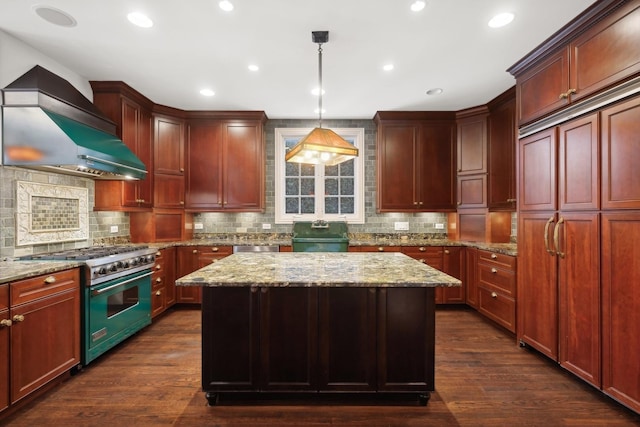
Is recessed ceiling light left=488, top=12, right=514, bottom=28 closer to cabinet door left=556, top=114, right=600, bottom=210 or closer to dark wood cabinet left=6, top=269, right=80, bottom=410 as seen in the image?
cabinet door left=556, top=114, right=600, bottom=210

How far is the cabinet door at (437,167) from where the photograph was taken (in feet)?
13.8

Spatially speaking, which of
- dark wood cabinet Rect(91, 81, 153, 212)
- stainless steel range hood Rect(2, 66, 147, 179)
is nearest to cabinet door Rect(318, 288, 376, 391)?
stainless steel range hood Rect(2, 66, 147, 179)

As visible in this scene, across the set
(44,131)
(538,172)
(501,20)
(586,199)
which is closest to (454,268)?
(538,172)

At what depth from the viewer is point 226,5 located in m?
2.05

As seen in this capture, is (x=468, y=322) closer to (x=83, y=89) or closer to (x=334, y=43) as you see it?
(x=334, y=43)

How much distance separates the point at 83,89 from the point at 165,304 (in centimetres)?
257

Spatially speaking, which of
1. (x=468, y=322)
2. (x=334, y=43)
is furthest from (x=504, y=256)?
(x=334, y=43)

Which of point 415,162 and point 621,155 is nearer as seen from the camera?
point 621,155

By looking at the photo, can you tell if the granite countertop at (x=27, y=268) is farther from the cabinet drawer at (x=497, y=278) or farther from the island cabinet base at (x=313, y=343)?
the cabinet drawer at (x=497, y=278)

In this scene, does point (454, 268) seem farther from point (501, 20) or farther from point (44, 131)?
point (44, 131)

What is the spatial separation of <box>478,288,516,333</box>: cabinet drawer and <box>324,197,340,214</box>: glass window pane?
7.24 ft

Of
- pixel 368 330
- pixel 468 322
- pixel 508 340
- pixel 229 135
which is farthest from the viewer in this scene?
pixel 229 135

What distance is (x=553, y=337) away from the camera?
93.2 inches

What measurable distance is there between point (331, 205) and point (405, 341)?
285cm
